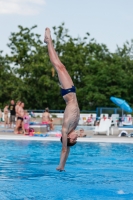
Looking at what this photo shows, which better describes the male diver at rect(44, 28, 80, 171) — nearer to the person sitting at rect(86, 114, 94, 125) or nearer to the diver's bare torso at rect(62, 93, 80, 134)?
the diver's bare torso at rect(62, 93, 80, 134)

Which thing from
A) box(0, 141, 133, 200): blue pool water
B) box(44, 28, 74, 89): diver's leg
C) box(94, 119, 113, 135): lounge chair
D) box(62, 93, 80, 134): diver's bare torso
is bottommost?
box(0, 141, 133, 200): blue pool water

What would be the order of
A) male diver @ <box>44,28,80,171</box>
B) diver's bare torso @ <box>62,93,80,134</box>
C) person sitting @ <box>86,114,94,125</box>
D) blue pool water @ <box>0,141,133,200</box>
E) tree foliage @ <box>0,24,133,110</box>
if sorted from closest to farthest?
male diver @ <box>44,28,80,171</box>
diver's bare torso @ <box>62,93,80,134</box>
blue pool water @ <box>0,141,133,200</box>
person sitting @ <box>86,114,94,125</box>
tree foliage @ <box>0,24,133,110</box>

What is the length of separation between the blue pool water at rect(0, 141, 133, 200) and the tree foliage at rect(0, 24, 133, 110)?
25731 mm

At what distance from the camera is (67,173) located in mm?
10961

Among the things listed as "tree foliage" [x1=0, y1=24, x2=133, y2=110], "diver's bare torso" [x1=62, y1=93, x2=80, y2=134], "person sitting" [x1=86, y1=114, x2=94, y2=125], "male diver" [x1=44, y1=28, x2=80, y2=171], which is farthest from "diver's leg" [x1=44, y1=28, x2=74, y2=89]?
"tree foliage" [x1=0, y1=24, x2=133, y2=110]

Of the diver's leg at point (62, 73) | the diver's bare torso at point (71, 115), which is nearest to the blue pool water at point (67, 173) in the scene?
the diver's bare torso at point (71, 115)

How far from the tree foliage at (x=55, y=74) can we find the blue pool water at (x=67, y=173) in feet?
84.4

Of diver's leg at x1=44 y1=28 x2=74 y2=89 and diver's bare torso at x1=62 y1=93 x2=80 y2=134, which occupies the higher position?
diver's leg at x1=44 y1=28 x2=74 y2=89

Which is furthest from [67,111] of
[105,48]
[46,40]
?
[105,48]

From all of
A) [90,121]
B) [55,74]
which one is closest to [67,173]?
[90,121]

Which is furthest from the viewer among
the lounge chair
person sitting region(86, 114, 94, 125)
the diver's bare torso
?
person sitting region(86, 114, 94, 125)

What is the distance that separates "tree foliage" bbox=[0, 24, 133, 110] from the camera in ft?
141

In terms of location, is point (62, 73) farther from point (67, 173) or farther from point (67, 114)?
point (67, 173)

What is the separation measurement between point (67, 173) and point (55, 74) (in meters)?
34.8
